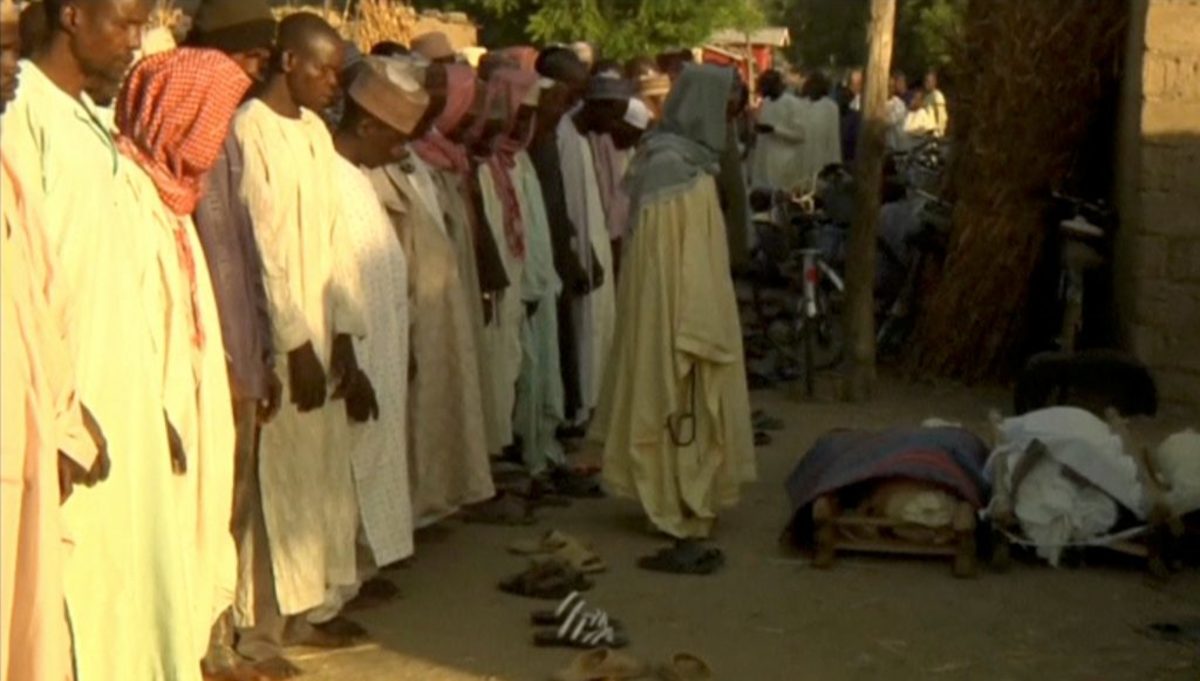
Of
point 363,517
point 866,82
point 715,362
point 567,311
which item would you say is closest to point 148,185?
point 363,517

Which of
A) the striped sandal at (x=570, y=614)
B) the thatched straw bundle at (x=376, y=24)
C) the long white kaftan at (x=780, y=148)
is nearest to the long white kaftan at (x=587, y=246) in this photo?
the striped sandal at (x=570, y=614)

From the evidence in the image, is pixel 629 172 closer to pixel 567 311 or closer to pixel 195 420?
pixel 567 311

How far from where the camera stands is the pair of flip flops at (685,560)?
9.06 m

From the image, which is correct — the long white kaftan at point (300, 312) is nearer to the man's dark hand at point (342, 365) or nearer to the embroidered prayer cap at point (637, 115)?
the man's dark hand at point (342, 365)

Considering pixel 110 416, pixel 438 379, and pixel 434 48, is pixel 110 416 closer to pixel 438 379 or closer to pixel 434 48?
pixel 438 379

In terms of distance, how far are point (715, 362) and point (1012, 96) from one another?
5.75 m

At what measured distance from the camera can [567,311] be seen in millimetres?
11531

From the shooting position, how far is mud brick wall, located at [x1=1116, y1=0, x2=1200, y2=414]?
40.7 ft

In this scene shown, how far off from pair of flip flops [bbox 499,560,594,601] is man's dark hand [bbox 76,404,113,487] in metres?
3.73

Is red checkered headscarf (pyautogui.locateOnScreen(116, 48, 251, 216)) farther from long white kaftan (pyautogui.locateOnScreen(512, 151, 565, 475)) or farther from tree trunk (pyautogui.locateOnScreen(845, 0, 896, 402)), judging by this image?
tree trunk (pyautogui.locateOnScreen(845, 0, 896, 402))

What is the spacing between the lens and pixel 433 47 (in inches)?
440

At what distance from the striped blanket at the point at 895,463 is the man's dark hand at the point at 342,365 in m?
2.41

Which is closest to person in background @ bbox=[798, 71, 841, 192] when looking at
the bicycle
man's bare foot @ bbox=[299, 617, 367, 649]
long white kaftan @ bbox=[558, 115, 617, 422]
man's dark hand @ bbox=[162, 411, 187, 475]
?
the bicycle

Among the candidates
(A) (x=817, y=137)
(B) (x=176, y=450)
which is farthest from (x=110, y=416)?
(A) (x=817, y=137)
